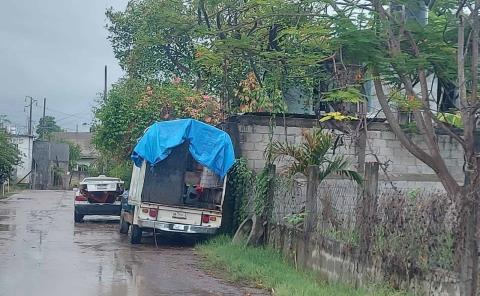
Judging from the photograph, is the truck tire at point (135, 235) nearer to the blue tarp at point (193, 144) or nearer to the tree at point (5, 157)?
the blue tarp at point (193, 144)

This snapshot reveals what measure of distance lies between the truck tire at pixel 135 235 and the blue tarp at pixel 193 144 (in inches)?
72.3

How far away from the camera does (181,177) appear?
1806 centimetres

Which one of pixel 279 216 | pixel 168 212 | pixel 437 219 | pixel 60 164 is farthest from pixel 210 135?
pixel 60 164

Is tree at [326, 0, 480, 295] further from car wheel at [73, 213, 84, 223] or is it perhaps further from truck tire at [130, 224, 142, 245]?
car wheel at [73, 213, 84, 223]

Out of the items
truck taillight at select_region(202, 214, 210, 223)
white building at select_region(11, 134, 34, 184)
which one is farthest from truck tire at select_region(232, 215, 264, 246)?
white building at select_region(11, 134, 34, 184)

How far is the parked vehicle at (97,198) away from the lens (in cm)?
2530

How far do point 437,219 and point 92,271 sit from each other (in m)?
7.50

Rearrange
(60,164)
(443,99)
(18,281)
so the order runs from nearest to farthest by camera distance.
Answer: (18,281) → (443,99) → (60,164)

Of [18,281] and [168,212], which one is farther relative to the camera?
[168,212]

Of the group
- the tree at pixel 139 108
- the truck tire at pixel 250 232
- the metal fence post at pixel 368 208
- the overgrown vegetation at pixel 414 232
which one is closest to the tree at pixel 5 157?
the tree at pixel 139 108

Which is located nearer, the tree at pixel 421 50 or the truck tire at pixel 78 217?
the tree at pixel 421 50

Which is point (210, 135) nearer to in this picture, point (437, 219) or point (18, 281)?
point (18, 281)

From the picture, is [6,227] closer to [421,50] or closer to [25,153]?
[421,50]

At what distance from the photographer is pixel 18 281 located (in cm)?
1216
